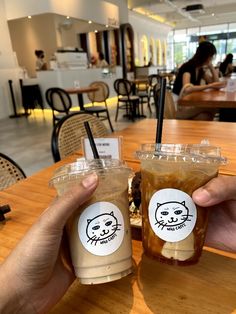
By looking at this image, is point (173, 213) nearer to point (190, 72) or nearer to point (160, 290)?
point (160, 290)

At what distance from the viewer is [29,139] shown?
4934 millimetres

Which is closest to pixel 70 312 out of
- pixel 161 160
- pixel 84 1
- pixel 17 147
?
pixel 161 160

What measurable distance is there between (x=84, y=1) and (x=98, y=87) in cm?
435

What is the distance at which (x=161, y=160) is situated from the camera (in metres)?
0.44

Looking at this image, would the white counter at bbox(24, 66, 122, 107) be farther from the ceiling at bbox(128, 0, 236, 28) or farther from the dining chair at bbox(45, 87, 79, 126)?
the ceiling at bbox(128, 0, 236, 28)

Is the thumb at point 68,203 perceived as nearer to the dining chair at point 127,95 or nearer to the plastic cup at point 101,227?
the plastic cup at point 101,227

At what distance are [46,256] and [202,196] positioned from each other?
27cm

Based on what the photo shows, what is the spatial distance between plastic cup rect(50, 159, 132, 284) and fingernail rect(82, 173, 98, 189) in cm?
2

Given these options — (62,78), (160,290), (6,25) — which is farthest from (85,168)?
(6,25)

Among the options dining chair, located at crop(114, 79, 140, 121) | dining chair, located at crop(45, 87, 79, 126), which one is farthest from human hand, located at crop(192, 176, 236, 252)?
dining chair, located at crop(114, 79, 140, 121)

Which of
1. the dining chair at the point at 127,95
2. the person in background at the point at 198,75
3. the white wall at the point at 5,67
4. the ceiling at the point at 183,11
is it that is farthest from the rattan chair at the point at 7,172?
the ceiling at the point at 183,11

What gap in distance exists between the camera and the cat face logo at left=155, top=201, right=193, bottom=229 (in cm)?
42

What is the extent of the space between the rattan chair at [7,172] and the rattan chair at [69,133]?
0.84 ft

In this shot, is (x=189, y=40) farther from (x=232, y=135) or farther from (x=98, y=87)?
(x=232, y=135)
